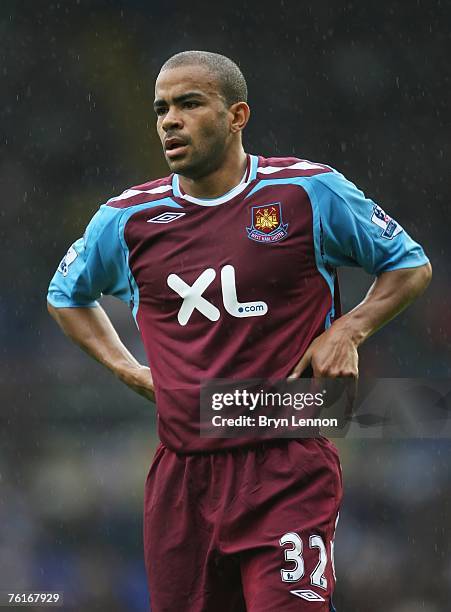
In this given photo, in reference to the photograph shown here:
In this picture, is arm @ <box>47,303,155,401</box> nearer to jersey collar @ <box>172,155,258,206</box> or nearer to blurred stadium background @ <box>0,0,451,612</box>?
jersey collar @ <box>172,155,258,206</box>

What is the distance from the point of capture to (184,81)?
3785mm

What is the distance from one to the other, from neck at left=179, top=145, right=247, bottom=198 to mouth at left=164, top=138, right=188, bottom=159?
0.44 ft

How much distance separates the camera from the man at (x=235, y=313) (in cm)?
351

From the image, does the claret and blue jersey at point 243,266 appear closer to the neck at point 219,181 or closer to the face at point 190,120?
the neck at point 219,181

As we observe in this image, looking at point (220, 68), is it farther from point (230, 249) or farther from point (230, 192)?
point (230, 249)

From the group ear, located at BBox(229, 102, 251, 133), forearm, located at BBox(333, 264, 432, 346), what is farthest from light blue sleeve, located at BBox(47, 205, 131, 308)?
forearm, located at BBox(333, 264, 432, 346)

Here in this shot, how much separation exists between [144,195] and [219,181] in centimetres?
28

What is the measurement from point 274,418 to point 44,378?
4.54m

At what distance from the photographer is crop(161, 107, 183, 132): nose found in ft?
12.3

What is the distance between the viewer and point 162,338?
12.4ft

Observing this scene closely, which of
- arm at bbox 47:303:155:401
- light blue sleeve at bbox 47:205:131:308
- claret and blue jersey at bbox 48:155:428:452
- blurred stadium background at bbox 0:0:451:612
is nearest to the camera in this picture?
claret and blue jersey at bbox 48:155:428:452

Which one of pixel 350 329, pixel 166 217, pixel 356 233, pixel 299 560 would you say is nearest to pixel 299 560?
pixel 299 560

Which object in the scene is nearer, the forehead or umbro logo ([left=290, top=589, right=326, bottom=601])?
umbro logo ([left=290, top=589, right=326, bottom=601])

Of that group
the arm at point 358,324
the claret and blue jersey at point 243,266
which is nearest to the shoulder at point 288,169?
the claret and blue jersey at point 243,266
